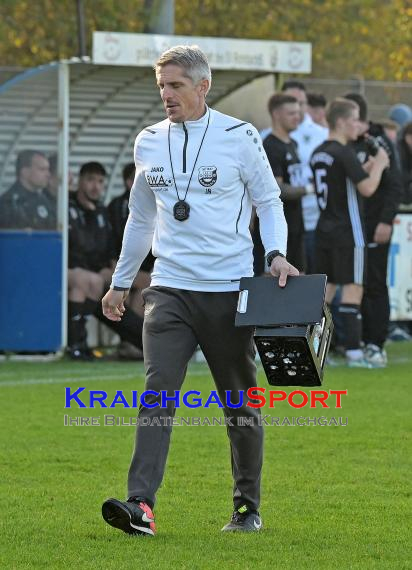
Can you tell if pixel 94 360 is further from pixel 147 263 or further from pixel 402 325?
pixel 402 325

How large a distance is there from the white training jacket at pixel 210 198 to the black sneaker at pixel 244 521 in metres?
1.02

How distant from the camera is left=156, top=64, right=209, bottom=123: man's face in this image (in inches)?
266

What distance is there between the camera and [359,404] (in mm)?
11742

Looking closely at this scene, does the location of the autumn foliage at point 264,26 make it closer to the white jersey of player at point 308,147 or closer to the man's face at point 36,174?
the white jersey of player at point 308,147

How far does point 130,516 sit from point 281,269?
1241 mm

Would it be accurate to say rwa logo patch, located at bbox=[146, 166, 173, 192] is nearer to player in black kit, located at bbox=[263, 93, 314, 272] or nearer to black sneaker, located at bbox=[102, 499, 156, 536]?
black sneaker, located at bbox=[102, 499, 156, 536]

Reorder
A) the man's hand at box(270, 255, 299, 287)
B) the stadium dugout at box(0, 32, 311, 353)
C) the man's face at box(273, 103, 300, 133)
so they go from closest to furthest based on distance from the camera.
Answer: the man's hand at box(270, 255, 299, 287) < the man's face at box(273, 103, 300, 133) < the stadium dugout at box(0, 32, 311, 353)

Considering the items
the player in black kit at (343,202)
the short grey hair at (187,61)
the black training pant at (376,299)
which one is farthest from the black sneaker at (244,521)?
the black training pant at (376,299)

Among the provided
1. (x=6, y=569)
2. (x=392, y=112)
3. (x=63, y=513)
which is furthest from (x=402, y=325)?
(x=6, y=569)

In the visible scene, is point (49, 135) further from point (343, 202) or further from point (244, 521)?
point (244, 521)

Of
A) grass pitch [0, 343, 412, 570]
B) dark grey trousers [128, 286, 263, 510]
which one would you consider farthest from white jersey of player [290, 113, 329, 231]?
dark grey trousers [128, 286, 263, 510]

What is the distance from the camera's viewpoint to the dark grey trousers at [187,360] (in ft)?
22.2

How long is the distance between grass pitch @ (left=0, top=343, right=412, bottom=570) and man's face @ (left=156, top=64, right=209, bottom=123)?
187 centimetres

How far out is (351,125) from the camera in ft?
46.3
